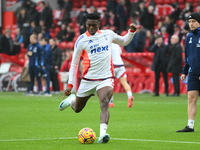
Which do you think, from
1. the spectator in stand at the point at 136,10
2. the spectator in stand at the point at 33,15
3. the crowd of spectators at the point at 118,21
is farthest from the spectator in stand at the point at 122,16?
the spectator in stand at the point at 33,15

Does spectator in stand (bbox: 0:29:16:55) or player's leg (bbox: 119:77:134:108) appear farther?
spectator in stand (bbox: 0:29:16:55)

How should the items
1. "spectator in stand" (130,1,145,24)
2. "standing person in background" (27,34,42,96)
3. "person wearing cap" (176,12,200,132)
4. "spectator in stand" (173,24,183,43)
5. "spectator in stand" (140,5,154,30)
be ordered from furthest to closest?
"spectator in stand" (130,1,145,24), "spectator in stand" (140,5,154,30), "spectator in stand" (173,24,183,43), "standing person in background" (27,34,42,96), "person wearing cap" (176,12,200,132)

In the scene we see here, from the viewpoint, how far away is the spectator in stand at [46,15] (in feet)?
114

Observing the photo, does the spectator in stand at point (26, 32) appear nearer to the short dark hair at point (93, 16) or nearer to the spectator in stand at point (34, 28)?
the spectator in stand at point (34, 28)

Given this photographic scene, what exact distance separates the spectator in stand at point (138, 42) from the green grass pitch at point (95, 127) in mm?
9736

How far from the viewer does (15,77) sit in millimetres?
29688

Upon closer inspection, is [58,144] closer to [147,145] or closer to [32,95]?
[147,145]

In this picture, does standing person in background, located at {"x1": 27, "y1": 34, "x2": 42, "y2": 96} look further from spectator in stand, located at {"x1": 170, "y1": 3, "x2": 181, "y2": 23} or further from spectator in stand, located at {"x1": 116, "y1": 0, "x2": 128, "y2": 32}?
spectator in stand, located at {"x1": 116, "y1": 0, "x2": 128, "y2": 32}

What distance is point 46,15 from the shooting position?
34812 mm

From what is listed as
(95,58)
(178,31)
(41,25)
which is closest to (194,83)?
(95,58)

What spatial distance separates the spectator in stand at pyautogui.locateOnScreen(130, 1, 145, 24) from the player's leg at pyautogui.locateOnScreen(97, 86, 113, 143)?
66.1ft

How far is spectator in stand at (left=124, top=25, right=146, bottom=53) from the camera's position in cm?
2777

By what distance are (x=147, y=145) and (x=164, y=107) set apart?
28.7 feet

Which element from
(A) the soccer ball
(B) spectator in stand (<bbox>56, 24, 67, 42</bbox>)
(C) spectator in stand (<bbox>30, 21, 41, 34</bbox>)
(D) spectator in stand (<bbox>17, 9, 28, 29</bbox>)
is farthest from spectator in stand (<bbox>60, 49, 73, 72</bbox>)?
(A) the soccer ball
